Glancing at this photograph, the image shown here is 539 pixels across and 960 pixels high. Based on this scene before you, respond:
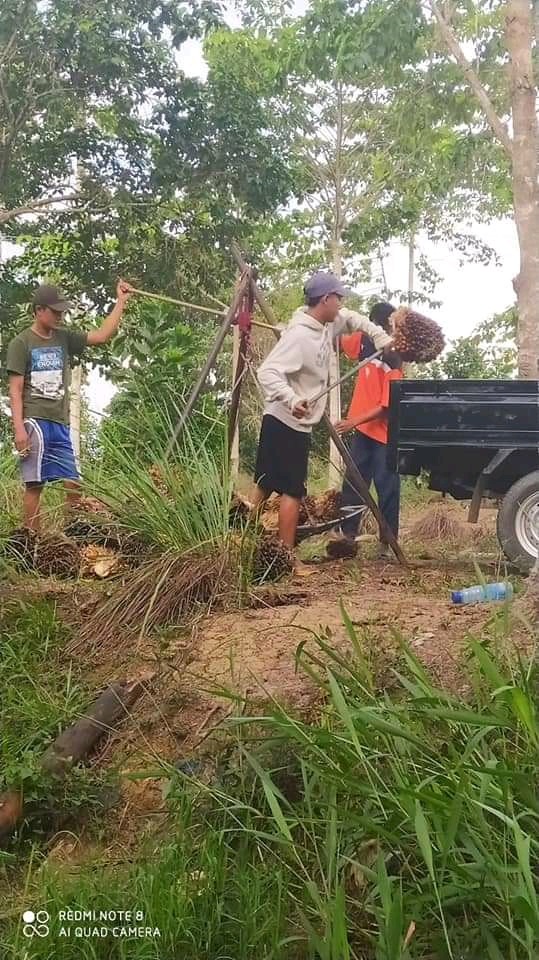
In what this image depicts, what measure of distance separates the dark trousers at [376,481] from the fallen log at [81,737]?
756 mm

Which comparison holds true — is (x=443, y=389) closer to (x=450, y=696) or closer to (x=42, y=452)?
(x=450, y=696)

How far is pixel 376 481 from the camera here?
2.49 m

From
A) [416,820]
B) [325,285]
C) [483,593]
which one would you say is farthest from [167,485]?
[416,820]

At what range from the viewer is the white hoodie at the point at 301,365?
2551mm

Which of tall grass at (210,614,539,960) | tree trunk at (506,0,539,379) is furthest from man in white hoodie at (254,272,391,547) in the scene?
tall grass at (210,614,539,960)

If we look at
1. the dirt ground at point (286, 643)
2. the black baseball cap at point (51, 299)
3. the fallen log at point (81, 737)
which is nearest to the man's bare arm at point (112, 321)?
the black baseball cap at point (51, 299)

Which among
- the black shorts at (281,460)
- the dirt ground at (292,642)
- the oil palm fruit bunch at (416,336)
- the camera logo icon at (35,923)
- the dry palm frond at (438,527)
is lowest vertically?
the camera logo icon at (35,923)

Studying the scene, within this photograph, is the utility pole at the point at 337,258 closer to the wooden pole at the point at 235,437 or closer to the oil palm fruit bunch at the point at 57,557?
the wooden pole at the point at 235,437

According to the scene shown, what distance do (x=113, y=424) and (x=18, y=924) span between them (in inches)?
52.6

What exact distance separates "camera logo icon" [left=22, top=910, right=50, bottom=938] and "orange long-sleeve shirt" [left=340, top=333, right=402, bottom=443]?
1.43 metres

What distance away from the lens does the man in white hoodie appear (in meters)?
2.54

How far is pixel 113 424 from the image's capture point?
2.62 meters

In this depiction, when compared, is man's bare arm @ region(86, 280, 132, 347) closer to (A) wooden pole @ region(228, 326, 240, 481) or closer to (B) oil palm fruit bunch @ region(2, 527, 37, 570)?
(A) wooden pole @ region(228, 326, 240, 481)

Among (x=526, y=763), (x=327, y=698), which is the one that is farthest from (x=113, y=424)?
(x=526, y=763)
